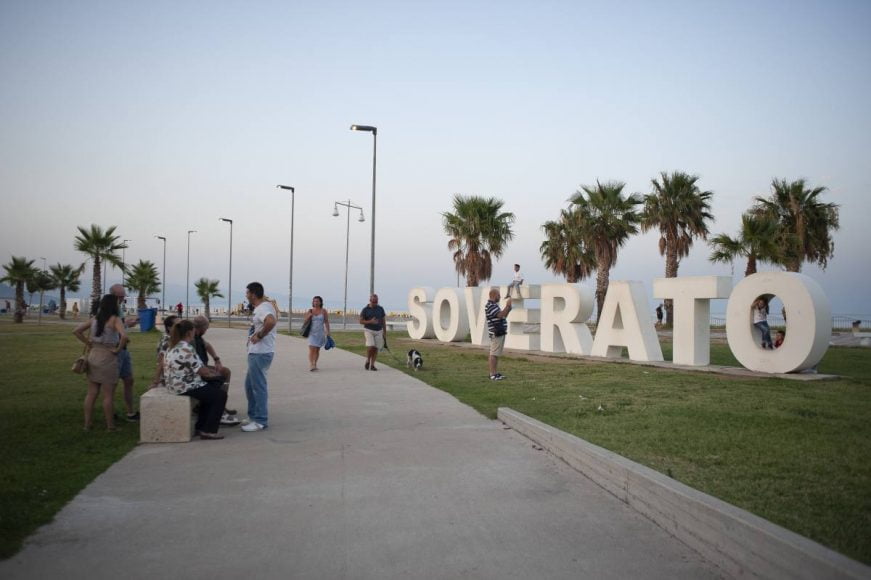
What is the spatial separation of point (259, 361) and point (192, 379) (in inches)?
35.4

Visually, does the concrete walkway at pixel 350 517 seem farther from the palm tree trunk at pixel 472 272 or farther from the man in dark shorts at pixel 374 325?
the palm tree trunk at pixel 472 272

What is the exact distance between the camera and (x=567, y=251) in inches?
1735

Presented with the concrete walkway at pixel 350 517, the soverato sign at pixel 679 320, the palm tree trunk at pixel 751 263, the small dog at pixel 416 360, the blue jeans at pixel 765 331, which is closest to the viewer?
the concrete walkway at pixel 350 517

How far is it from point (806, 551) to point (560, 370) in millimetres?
12357

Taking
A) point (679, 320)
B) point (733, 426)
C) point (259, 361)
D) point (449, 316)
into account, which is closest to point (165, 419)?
point (259, 361)

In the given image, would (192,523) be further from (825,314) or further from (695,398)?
(825,314)

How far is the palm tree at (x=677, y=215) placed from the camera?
34781 mm

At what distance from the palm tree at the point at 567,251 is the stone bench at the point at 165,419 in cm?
3683

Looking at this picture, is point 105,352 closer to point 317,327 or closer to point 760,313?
point 317,327

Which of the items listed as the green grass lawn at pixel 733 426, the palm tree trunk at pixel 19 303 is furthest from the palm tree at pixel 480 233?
the palm tree trunk at pixel 19 303

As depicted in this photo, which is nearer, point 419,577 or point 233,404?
point 419,577

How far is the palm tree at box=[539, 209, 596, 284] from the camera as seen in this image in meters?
43.4

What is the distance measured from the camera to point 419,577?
3.66 meters

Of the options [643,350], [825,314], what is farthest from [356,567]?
[643,350]
